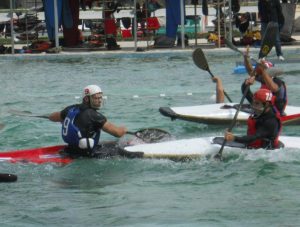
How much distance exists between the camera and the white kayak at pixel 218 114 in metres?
13.4

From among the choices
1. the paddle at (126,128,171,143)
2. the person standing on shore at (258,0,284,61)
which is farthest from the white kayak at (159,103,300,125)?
the person standing on shore at (258,0,284,61)

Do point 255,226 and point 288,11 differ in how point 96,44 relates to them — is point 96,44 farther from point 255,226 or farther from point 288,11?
point 255,226

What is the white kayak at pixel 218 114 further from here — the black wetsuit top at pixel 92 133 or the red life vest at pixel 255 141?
the black wetsuit top at pixel 92 133

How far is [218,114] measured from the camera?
1354 cm

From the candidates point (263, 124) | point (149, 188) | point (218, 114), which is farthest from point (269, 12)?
point (149, 188)

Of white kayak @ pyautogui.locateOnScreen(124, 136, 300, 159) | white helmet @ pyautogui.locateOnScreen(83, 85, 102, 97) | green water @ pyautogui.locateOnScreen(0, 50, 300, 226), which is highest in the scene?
white helmet @ pyautogui.locateOnScreen(83, 85, 102, 97)

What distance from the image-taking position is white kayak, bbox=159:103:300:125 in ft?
43.9

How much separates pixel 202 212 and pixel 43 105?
861cm

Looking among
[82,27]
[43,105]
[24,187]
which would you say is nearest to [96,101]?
[24,187]

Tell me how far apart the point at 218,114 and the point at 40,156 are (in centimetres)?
347

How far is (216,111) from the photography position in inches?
537

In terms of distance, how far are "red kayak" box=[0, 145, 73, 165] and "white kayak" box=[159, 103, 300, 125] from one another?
297cm

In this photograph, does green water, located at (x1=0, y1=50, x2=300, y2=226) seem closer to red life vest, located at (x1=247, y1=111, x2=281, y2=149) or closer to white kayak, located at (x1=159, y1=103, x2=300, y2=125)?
red life vest, located at (x1=247, y1=111, x2=281, y2=149)

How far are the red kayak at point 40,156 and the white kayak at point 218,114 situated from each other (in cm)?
297
